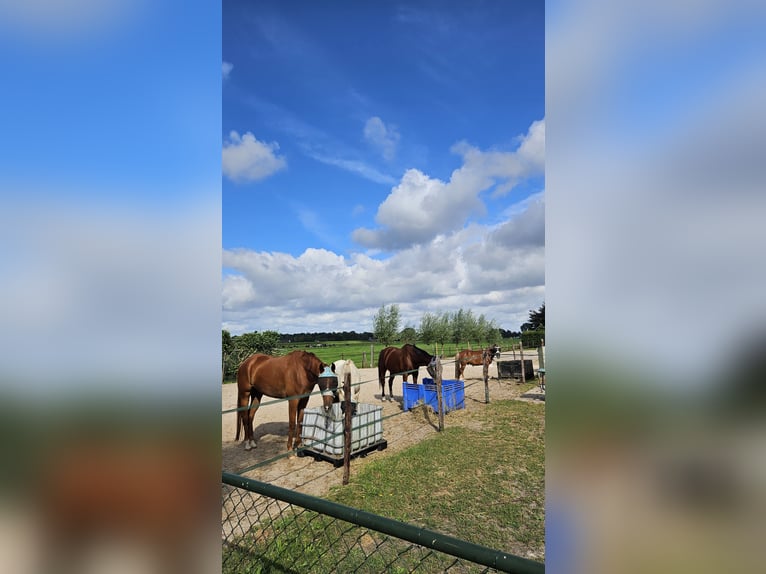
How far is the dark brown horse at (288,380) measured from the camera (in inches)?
295

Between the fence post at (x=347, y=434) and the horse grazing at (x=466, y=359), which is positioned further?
the horse grazing at (x=466, y=359)

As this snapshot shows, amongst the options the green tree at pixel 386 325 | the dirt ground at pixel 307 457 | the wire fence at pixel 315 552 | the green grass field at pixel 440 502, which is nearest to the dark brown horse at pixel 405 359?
the dirt ground at pixel 307 457

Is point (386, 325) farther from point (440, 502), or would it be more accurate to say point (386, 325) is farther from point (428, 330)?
point (440, 502)

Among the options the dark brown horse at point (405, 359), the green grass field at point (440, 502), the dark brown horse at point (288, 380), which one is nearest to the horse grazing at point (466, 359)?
the dark brown horse at point (405, 359)

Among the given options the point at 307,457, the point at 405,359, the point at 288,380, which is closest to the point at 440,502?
the point at 307,457

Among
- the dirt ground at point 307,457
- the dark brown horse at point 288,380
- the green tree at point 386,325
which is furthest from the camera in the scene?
the green tree at point 386,325

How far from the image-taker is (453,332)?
2259 inches

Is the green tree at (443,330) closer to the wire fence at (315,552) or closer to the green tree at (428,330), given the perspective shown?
the green tree at (428,330)

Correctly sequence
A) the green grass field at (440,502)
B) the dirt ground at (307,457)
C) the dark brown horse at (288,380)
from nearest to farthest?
1. the green grass field at (440,502)
2. the dirt ground at (307,457)
3. the dark brown horse at (288,380)

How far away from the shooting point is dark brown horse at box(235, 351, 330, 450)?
295 inches

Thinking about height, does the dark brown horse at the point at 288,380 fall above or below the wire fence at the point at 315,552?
above

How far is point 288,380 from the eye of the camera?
25.0 ft
